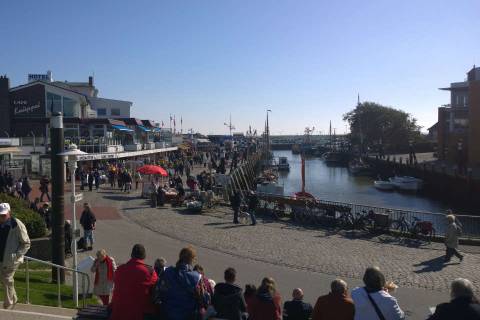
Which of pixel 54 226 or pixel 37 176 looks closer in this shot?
pixel 54 226

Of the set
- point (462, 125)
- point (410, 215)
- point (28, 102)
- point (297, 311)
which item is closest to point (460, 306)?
→ point (297, 311)

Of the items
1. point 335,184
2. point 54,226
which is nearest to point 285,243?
point 54,226

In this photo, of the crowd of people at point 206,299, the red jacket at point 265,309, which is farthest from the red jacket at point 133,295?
the red jacket at point 265,309

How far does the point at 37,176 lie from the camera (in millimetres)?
34594

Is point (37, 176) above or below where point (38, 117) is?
below

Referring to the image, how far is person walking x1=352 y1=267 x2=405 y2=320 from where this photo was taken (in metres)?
5.77

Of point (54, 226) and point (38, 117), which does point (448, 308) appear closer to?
point (54, 226)

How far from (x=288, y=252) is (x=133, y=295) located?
33.7 feet

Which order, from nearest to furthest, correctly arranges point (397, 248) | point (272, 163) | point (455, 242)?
1. point (455, 242)
2. point (397, 248)
3. point (272, 163)

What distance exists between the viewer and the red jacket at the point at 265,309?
6.50 meters

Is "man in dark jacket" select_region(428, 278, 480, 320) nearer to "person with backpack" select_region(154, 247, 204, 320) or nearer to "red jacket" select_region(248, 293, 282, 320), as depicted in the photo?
"red jacket" select_region(248, 293, 282, 320)

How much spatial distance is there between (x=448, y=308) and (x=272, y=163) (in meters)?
91.4

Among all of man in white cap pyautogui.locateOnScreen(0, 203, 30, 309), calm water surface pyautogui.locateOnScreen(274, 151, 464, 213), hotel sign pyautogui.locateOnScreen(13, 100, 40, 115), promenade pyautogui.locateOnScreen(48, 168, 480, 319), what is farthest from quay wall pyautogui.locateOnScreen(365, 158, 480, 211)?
man in white cap pyautogui.locateOnScreen(0, 203, 30, 309)

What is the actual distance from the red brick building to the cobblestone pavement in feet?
138
